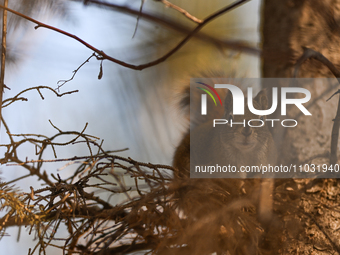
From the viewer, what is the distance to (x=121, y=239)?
1.80 feet

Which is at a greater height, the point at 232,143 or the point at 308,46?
the point at 308,46

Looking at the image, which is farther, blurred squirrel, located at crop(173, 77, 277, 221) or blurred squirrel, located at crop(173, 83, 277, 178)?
blurred squirrel, located at crop(173, 83, 277, 178)

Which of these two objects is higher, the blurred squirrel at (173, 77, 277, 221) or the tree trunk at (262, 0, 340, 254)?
the tree trunk at (262, 0, 340, 254)

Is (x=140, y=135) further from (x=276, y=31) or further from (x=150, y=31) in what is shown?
(x=276, y=31)

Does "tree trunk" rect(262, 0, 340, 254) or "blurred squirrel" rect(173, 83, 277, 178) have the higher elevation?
"tree trunk" rect(262, 0, 340, 254)

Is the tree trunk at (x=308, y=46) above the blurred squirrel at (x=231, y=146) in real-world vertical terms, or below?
above

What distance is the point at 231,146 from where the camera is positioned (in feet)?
3.12

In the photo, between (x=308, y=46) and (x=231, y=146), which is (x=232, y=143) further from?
(x=308, y=46)

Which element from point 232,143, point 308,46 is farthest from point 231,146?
point 308,46

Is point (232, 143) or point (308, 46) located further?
point (232, 143)

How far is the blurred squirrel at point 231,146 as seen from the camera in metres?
0.63

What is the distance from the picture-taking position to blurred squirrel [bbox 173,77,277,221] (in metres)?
0.63

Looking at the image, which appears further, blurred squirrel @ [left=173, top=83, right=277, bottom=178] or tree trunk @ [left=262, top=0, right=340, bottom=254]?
blurred squirrel @ [left=173, top=83, right=277, bottom=178]

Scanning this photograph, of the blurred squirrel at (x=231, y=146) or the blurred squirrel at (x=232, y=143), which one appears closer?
the blurred squirrel at (x=231, y=146)
